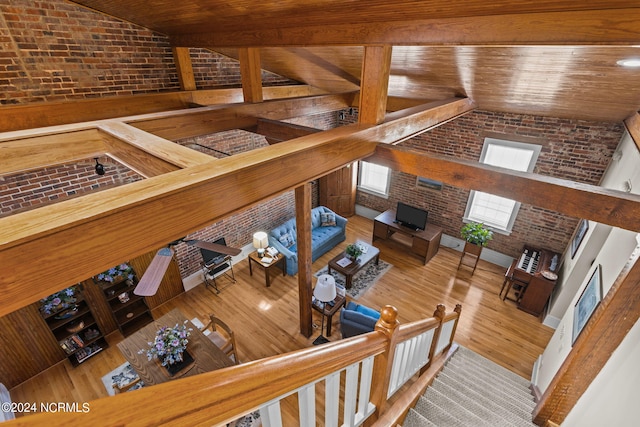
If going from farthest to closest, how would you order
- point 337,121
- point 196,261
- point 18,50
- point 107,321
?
point 337,121 < point 196,261 < point 107,321 < point 18,50

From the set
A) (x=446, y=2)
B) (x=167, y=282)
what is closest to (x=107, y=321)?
(x=167, y=282)

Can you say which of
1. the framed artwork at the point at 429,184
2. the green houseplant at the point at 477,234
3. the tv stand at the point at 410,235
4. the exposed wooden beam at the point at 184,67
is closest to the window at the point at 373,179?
the tv stand at the point at 410,235

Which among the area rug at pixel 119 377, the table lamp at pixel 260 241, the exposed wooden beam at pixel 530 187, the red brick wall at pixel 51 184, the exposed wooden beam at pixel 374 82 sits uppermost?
the exposed wooden beam at pixel 374 82

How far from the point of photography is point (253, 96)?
Result: 3307 millimetres

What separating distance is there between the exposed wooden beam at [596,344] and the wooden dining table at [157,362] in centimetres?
342

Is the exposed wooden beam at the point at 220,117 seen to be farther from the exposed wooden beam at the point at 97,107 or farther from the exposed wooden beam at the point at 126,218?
the exposed wooden beam at the point at 126,218

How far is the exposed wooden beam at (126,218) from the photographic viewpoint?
980 mm

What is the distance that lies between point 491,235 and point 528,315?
4.86 ft

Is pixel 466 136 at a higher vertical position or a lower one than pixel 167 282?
higher

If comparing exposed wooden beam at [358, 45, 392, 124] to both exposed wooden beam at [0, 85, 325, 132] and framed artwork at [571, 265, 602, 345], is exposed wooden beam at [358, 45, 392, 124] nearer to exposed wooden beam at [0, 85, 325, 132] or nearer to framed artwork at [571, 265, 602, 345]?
exposed wooden beam at [0, 85, 325, 132]

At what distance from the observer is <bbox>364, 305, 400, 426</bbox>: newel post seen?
60.9 inches

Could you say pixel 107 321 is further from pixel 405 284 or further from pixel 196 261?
pixel 405 284

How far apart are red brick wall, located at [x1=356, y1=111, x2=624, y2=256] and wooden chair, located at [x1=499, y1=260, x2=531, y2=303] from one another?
0.79m

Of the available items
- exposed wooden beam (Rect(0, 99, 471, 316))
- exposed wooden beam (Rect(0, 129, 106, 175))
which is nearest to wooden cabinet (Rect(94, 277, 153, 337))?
exposed wooden beam (Rect(0, 129, 106, 175))
